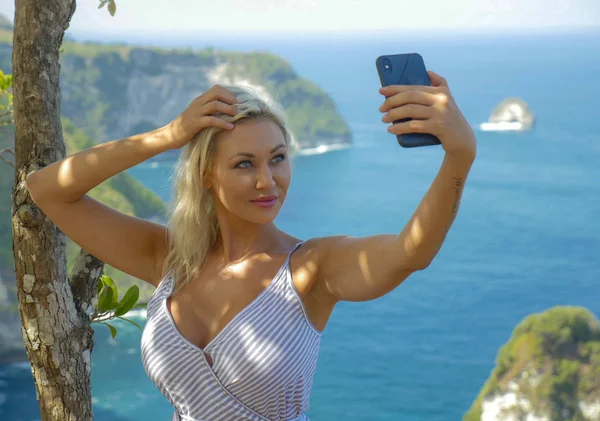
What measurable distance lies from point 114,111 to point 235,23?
71860mm

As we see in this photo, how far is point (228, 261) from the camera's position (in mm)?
1533

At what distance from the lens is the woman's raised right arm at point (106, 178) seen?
137cm

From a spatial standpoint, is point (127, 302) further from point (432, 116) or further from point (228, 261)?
point (432, 116)

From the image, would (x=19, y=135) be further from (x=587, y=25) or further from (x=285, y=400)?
(x=587, y=25)

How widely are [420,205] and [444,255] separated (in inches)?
1812

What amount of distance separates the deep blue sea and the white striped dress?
95.1ft

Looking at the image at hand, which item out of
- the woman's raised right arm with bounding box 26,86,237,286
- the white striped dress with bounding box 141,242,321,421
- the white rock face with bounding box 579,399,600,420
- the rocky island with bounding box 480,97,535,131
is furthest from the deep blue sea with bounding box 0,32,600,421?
the white striped dress with bounding box 141,242,321,421

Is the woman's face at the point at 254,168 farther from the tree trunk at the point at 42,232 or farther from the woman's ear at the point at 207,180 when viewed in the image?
the tree trunk at the point at 42,232

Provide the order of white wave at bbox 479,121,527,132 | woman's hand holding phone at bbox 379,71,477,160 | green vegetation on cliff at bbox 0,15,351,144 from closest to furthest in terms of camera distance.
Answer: woman's hand holding phone at bbox 379,71,477,160 < green vegetation on cliff at bbox 0,15,351,144 < white wave at bbox 479,121,527,132

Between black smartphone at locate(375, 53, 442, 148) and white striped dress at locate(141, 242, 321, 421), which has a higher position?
black smartphone at locate(375, 53, 442, 148)

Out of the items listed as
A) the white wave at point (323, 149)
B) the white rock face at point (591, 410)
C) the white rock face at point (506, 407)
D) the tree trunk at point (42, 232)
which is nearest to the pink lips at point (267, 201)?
the tree trunk at point (42, 232)

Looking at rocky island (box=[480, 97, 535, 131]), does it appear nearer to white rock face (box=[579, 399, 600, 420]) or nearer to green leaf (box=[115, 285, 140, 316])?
white rock face (box=[579, 399, 600, 420])

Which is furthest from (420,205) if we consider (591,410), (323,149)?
(323,149)

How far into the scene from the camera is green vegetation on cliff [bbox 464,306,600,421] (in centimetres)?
2694
